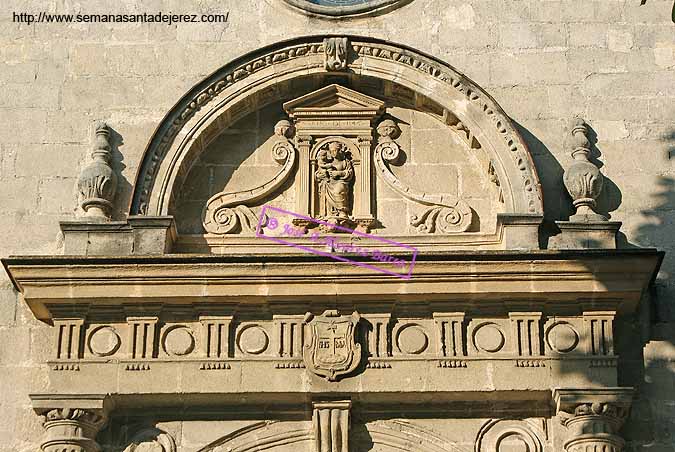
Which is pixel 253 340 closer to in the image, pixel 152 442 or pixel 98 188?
pixel 152 442

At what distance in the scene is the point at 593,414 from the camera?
43.6 ft

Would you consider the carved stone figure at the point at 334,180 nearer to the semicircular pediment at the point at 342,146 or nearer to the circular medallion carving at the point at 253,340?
the semicircular pediment at the point at 342,146

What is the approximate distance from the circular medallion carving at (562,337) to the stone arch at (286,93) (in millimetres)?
1103

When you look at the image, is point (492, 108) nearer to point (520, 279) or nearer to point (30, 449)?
point (520, 279)

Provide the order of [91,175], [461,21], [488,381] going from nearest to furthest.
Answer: [488,381] < [91,175] < [461,21]

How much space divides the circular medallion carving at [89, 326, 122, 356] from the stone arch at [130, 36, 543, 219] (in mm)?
1132

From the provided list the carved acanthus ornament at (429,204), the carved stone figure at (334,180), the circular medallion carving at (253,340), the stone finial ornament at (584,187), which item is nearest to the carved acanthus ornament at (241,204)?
the carved stone figure at (334,180)

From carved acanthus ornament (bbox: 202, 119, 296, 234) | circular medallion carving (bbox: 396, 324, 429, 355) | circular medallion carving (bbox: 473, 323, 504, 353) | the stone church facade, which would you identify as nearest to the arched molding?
the stone church facade

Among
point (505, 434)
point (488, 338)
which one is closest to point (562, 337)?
point (488, 338)

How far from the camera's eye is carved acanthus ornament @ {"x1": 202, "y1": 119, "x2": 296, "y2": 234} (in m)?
14.6

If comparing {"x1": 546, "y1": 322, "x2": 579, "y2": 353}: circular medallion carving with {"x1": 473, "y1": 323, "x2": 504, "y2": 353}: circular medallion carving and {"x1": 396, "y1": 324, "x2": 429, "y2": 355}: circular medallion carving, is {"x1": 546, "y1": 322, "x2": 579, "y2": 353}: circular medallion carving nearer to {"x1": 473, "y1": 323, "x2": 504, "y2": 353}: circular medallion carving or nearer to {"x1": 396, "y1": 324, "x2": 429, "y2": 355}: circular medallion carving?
{"x1": 473, "y1": 323, "x2": 504, "y2": 353}: circular medallion carving

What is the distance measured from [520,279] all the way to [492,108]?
1846mm

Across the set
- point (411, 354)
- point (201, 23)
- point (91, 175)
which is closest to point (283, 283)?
point (411, 354)

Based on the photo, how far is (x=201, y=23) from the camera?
15367 millimetres
